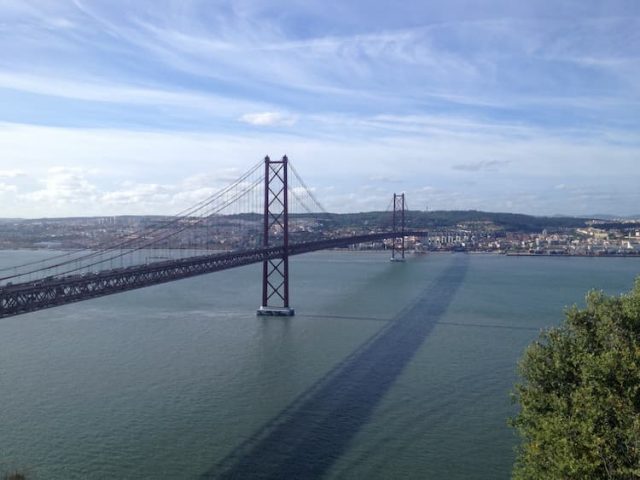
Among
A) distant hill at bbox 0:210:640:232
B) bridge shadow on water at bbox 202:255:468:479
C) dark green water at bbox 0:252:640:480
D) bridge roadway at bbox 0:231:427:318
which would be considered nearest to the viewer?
bridge shadow on water at bbox 202:255:468:479

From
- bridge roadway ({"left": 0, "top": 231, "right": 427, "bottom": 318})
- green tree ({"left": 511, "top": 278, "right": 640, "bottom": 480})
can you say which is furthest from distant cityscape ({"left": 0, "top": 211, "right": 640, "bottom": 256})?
green tree ({"left": 511, "top": 278, "right": 640, "bottom": 480})

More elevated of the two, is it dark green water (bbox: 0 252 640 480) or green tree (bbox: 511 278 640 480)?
green tree (bbox: 511 278 640 480)

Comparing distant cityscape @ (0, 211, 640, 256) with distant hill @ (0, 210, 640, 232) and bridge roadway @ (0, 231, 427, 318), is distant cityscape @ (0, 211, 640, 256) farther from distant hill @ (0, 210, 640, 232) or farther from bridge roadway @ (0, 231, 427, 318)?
bridge roadway @ (0, 231, 427, 318)

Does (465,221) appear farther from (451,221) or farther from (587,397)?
(587,397)

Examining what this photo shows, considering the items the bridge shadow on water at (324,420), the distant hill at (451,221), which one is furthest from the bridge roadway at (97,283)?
the distant hill at (451,221)

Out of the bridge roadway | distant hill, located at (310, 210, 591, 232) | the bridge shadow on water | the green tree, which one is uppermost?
distant hill, located at (310, 210, 591, 232)

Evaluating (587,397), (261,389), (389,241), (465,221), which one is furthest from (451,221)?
(587,397)

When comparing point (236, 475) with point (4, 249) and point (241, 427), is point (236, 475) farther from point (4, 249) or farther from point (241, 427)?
point (4, 249)

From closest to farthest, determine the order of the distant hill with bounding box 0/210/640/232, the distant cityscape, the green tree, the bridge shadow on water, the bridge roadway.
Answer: the green tree < the bridge shadow on water < the bridge roadway < the distant cityscape < the distant hill with bounding box 0/210/640/232
